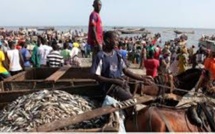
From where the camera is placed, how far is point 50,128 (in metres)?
4.68

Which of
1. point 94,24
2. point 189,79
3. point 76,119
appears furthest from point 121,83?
point 94,24

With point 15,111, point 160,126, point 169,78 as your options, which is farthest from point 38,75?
point 160,126

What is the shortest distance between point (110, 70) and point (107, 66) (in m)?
0.08

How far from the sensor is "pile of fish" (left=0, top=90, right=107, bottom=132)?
17.0ft

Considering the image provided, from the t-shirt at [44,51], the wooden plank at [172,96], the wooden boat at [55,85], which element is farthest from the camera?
the t-shirt at [44,51]

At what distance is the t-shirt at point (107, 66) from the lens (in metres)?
5.53

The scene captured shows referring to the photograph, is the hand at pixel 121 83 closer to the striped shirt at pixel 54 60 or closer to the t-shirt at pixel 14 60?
the striped shirt at pixel 54 60

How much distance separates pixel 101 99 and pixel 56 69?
3.30 metres

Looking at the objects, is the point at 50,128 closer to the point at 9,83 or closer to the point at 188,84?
the point at 9,83

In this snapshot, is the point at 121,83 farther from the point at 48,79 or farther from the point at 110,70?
the point at 48,79

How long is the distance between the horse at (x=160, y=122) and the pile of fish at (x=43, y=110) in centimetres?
49

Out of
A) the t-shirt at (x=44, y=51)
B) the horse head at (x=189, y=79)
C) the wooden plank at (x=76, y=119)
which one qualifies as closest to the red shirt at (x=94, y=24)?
the horse head at (x=189, y=79)

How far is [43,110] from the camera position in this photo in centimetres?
529

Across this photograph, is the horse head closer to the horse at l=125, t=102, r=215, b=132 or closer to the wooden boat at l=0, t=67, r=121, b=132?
the wooden boat at l=0, t=67, r=121, b=132
